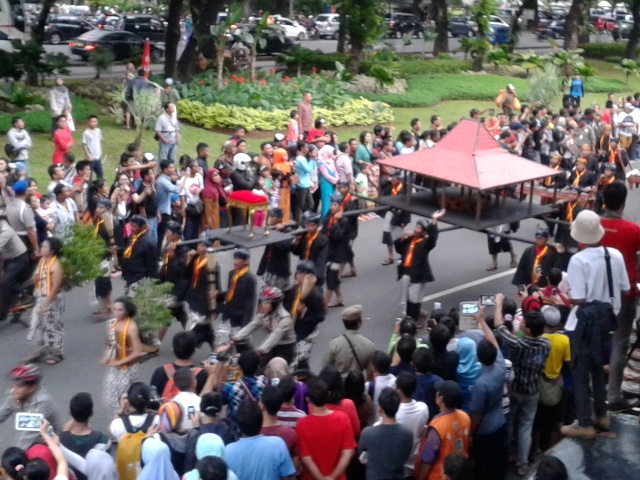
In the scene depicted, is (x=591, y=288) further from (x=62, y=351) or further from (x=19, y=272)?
(x=19, y=272)

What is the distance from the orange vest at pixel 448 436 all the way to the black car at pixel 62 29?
34743 mm

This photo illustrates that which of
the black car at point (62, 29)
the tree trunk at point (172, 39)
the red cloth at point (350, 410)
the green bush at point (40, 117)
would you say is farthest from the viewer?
the black car at point (62, 29)

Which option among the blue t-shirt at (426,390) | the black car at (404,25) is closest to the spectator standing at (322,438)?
the blue t-shirt at (426,390)

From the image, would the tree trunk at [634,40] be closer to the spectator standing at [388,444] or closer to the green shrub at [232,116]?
the green shrub at [232,116]

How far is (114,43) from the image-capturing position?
33906 millimetres

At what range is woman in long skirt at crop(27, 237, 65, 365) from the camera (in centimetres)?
1027

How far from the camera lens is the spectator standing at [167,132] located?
1788cm

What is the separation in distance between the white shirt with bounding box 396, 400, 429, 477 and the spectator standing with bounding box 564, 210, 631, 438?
107 cm

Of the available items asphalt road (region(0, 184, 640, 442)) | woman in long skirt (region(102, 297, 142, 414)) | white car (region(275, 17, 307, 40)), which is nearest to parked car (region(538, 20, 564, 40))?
white car (region(275, 17, 307, 40))

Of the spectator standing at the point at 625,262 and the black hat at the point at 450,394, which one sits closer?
the black hat at the point at 450,394

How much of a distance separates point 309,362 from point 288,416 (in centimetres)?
387

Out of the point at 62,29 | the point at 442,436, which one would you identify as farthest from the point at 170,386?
the point at 62,29

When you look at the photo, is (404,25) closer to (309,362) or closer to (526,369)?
(309,362)

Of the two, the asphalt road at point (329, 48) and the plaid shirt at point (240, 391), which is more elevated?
the plaid shirt at point (240, 391)
